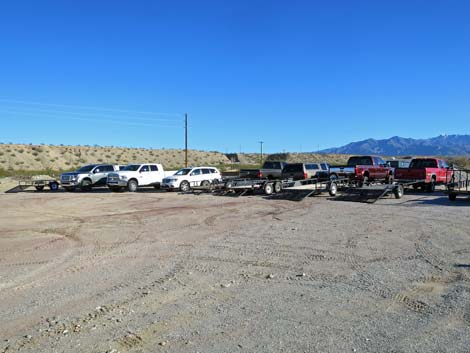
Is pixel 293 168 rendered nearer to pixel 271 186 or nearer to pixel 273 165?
pixel 271 186

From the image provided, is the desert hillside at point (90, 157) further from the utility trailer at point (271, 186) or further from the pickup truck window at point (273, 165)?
the utility trailer at point (271, 186)

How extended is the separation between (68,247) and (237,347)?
7197mm

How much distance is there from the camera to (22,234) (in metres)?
13.0

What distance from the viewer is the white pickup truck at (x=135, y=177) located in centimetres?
3106

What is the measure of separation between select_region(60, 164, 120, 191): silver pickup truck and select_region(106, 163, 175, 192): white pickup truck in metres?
1.81

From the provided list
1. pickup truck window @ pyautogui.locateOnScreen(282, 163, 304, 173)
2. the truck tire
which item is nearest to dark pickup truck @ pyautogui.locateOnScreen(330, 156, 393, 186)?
pickup truck window @ pyautogui.locateOnScreen(282, 163, 304, 173)

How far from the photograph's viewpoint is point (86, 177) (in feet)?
108

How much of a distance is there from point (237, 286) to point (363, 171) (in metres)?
21.6

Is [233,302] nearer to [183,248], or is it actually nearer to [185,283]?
[185,283]

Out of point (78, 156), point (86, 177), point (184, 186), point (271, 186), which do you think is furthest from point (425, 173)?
point (78, 156)

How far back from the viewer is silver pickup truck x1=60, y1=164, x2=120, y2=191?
32281 mm

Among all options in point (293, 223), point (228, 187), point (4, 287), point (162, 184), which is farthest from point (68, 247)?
point (162, 184)

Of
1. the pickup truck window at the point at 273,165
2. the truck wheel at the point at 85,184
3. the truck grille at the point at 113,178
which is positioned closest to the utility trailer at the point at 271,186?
the pickup truck window at the point at 273,165

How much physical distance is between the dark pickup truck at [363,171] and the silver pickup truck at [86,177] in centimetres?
1668
